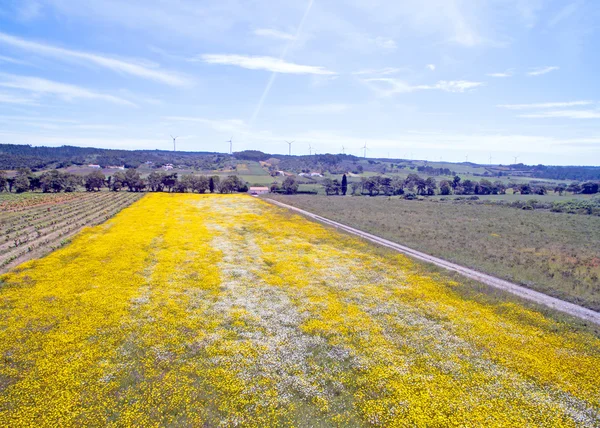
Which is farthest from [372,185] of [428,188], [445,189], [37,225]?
[37,225]

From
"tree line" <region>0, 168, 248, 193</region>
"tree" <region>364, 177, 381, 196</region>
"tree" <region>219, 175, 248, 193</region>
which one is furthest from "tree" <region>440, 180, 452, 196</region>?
"tree" <region>219, 175, 248, 193</region>

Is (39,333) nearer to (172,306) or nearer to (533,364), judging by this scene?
(172,306)

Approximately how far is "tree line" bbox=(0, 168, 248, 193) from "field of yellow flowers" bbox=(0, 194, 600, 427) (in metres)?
103

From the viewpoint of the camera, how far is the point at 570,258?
39219 millimetres

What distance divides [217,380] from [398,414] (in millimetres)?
7825

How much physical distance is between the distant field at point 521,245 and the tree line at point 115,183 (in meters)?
75.1

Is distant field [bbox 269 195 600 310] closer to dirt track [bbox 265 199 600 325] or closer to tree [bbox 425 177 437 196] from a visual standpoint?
dirt track [bbox 265 199 600 325]

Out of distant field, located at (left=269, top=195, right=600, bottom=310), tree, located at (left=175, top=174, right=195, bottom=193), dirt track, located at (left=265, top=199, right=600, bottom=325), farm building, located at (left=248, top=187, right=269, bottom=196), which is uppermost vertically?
tree, located at (left=175, top=174, right=195, bottom=193)

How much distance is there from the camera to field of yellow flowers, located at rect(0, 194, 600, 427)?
42.6ft

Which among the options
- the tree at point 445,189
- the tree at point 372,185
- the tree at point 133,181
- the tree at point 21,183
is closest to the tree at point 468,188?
the tree at point 445,189

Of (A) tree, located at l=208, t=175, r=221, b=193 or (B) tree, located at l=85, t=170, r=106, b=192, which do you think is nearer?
(B) tree, located at l=85, t=170, r=106, b=192

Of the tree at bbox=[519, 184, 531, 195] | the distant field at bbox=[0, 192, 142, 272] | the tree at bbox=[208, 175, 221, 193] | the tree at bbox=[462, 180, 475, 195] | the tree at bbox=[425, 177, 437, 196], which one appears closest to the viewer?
the distant field at bbox=[0, 192, 142, 272]

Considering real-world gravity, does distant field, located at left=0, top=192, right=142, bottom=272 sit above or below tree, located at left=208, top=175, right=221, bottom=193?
below

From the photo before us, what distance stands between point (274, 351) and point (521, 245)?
43.6m
